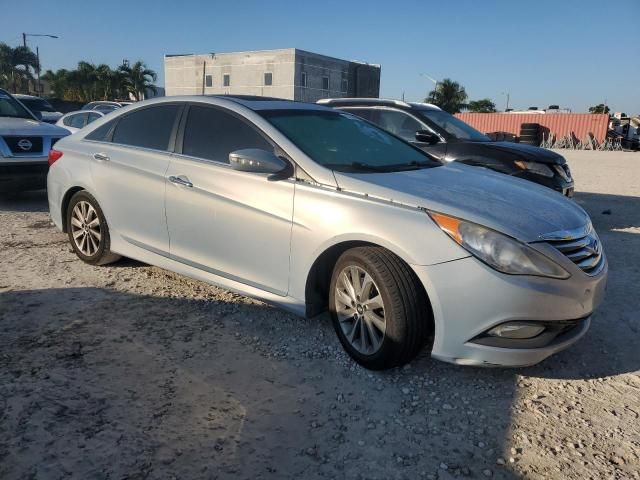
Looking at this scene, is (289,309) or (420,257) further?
(289,309)

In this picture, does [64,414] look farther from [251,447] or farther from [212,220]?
[212,220]

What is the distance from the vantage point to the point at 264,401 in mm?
2795

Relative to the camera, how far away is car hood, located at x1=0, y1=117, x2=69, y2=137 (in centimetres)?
738

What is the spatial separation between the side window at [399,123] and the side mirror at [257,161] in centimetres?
414

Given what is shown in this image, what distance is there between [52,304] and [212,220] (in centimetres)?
146

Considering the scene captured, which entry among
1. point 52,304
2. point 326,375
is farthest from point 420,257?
point 52,304

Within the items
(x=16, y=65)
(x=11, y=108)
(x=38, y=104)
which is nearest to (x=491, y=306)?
(x=11, y=108)

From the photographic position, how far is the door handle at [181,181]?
3.81 metres

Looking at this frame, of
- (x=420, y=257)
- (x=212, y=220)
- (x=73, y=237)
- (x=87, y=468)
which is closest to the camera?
(x=87, y=468)

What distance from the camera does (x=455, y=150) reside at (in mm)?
6871

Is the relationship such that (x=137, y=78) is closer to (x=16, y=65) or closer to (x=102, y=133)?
(x=16, y=65)

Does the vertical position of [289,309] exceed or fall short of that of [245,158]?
it falls short

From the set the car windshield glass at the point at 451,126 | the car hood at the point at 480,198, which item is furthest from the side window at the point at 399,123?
the car hood at the point at 480,198

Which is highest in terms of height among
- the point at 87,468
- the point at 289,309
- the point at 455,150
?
the point at 455,150
